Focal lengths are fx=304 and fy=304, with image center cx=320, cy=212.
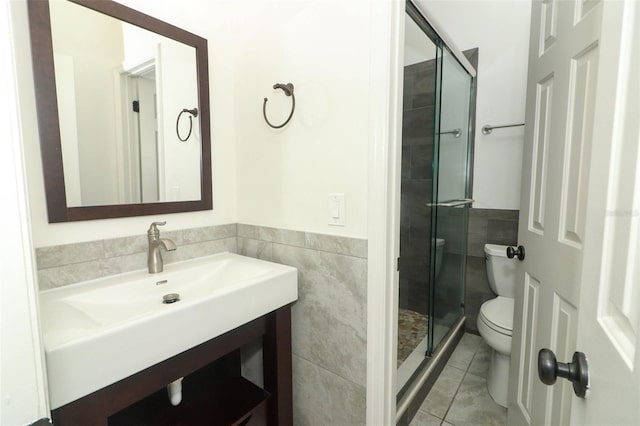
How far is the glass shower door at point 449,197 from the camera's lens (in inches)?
75.9

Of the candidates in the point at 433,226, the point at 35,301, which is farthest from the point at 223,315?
the point at 433,226

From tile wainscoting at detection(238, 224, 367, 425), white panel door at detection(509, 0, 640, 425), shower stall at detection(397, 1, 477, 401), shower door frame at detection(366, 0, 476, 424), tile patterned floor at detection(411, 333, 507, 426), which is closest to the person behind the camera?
white panel door at detection(509, 0, 640, 425)

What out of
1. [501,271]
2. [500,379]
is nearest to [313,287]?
[500,379]

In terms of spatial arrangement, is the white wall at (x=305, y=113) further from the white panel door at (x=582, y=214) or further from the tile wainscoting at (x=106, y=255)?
the white panel door at (x=582, y=214)

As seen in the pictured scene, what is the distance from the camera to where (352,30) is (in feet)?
3.59

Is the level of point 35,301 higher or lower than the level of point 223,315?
higher

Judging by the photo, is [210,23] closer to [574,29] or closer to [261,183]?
[261,183]

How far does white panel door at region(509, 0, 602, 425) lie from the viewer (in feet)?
2.69

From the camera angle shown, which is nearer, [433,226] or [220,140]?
[220,140]

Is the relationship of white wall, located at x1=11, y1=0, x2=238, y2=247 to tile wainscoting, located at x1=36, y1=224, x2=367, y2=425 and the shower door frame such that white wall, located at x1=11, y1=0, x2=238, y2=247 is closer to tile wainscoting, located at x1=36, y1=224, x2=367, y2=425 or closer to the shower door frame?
tile wainscoting, located at x1=36, y1=224, x2=367, y2=425

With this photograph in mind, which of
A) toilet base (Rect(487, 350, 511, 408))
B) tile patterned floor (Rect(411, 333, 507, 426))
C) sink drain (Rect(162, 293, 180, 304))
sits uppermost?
sink drain (Rect(162, 293, 180, 304))

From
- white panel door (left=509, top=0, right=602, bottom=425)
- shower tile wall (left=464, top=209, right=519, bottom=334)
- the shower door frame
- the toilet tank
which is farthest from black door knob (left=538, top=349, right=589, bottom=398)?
shower tile wall (left=464, top=209, right=519, bottom=334)

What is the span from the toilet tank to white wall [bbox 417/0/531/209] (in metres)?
0.36

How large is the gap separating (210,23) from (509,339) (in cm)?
218
